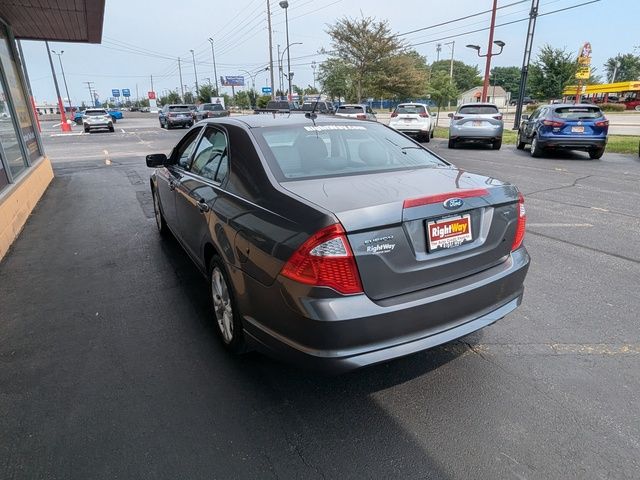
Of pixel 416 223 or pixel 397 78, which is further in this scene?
pixel 397 78

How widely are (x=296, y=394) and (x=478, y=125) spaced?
1450cm

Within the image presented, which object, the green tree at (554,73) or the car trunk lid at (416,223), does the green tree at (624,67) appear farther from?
the car trunk lid at (416,223)

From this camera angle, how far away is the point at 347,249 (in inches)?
81.1

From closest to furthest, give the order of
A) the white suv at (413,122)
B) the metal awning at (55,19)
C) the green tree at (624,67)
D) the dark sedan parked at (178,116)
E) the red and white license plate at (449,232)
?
the red and white license plate at (449,232), the metal awning at (55,19), the white suv at (413,122), the dark sedan parked at (178,116), the green tree at (624,67)

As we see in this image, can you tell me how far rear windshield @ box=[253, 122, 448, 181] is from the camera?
2867 millimetres

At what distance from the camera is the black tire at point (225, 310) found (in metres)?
2.76

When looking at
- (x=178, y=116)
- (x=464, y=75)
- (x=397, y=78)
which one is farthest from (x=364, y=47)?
(x=464, y=75)

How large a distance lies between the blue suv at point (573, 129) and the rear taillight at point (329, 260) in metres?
12.6

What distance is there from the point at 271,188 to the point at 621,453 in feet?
7.44

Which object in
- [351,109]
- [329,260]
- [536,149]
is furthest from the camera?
[351,109]

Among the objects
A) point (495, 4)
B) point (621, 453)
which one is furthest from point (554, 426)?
point (495, 4)

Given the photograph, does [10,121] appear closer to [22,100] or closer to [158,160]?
[22,100]

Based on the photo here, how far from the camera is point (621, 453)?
6.90 ft

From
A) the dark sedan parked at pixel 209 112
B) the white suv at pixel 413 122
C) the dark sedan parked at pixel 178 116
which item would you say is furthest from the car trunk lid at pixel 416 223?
the dark sedan parked at pixel 178 116
